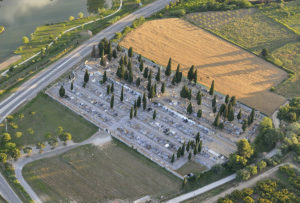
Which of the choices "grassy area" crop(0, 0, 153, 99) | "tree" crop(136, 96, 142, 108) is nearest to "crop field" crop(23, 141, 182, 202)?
"tree" crop(136, 96, 142, 108)

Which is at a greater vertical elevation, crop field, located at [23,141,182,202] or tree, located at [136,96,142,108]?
tree, located at [136,96,142,108]

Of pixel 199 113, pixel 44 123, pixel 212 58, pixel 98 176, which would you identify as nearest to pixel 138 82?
pixel 199 113

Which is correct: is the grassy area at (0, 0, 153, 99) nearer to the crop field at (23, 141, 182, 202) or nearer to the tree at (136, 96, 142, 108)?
the crop field at (23, 141, 182, 202)

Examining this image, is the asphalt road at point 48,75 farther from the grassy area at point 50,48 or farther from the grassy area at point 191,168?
the grassy area at point 191,168

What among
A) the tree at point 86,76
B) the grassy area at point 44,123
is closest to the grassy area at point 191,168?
the grassy area at point 44,123

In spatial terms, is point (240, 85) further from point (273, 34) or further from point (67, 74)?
point (67, 74)
